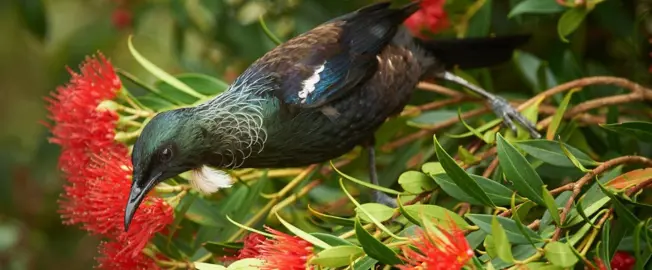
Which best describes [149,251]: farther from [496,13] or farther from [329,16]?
[496,13]

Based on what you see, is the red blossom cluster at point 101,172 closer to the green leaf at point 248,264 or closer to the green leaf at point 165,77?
the green leaf at point 165,77

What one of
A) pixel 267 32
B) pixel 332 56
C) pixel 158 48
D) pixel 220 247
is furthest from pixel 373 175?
pixel 158 48

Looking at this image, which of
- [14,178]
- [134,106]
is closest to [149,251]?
[134,106]

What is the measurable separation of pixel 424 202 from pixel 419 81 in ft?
2.05

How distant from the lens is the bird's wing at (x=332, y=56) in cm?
215

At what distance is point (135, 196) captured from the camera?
188 centimetres

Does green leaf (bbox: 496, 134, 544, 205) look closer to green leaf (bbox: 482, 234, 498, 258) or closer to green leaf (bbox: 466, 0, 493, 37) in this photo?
green leaf (bbox: 482, 234, 498, 258)

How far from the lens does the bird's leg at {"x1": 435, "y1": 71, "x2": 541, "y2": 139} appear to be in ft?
7.03

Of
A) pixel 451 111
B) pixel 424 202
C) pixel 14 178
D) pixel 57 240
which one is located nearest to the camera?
pixel 424 202

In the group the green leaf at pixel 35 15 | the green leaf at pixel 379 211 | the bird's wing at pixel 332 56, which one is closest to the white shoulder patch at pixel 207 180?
the bird's wing at pixel 332 56

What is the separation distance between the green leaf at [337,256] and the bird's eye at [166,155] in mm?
494

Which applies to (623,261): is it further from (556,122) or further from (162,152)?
(162,152)

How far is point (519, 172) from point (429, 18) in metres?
0.90

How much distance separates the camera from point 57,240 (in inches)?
155
